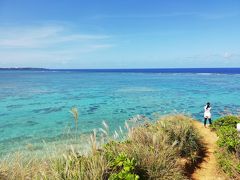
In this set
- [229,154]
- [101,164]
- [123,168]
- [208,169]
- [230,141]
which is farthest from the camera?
[230,141]

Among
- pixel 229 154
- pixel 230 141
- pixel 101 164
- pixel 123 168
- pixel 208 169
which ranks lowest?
pixel 208 169

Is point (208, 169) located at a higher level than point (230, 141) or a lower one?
lower

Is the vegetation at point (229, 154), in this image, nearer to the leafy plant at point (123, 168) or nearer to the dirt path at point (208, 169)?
the dirt path at point (208, 169)

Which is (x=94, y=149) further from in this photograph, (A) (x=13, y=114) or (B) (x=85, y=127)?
(A) (x=13, y=114)

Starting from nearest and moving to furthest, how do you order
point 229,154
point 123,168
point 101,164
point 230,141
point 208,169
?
point 101,164, point 123,168, point 208,169, point 229,154, point 230,141

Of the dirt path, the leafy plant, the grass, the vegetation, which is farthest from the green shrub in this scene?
the leafy plant

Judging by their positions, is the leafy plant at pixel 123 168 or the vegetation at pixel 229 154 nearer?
the leafy plant at pixel 123 168

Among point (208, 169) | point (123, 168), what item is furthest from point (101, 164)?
point (208, 169)

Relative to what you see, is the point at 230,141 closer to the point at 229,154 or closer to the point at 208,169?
the point at 229,154

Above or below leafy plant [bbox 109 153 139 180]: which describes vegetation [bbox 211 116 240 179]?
below

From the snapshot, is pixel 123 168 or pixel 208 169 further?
pixel 208 169

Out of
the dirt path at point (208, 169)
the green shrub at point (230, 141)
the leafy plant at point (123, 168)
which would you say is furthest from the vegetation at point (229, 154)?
the leafy plant at point (123, 168)

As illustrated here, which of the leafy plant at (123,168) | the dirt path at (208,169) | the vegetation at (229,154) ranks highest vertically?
the leafy plant at (123,168)

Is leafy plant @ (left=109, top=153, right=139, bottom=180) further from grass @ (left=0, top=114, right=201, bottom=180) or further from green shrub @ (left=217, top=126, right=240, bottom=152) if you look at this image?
green shrub @ (left=217, top=126, right=240, bottom=152)
